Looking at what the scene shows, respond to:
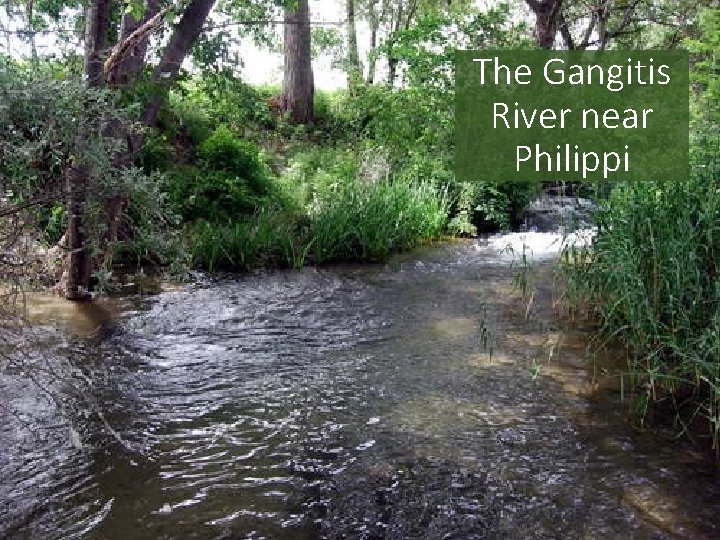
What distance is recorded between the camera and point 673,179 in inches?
223

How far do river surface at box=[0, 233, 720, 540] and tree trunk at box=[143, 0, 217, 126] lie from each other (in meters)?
2.13

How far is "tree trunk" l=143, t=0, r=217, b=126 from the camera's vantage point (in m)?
6.39

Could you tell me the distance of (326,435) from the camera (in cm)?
407

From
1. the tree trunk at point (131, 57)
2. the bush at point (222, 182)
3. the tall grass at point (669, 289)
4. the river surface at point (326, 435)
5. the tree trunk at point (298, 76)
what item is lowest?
the river surface at point (326, 435)

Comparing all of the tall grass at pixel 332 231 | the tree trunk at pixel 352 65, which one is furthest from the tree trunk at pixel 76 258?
the tree trunk at pixel 352 65

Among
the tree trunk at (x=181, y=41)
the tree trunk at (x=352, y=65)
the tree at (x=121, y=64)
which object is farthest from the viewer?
the tree trunk at (x=352, y=65)

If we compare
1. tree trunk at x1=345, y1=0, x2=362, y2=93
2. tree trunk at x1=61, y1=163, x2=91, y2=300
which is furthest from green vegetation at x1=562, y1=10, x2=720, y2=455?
tree trunk at x1=345, y1=0, x2=362, y2=93

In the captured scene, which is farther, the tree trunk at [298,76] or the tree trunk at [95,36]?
the tree trunk at [298,76]

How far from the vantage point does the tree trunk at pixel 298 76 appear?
1559 cm

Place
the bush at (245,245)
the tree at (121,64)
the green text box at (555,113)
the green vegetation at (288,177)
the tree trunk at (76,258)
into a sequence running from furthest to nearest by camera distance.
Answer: the green text box at (555,113)
the bush at (245,245)
the tree at (121,64)
the tree trunk at (76,258)
the green vegetation at (288,177)

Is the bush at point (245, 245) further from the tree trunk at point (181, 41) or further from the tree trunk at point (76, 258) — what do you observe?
the tree trunk at point (181, 41)

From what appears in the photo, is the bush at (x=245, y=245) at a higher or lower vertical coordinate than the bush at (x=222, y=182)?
lower

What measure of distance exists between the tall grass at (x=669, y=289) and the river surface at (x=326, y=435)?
34cm

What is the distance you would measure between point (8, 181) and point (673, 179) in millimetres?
4756
